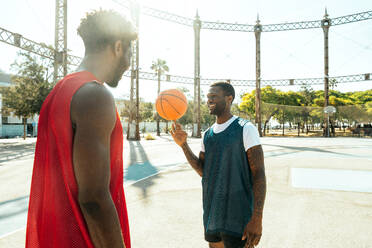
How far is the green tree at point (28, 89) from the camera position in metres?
24.1

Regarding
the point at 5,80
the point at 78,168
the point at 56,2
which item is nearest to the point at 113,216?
the point at 78,168

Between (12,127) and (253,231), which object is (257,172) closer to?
(253,231)

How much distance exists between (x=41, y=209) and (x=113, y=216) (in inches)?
13.3

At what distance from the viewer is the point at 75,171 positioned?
1.01m

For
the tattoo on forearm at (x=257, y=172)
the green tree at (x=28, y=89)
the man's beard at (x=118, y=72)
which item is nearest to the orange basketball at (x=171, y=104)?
the tattoo on forearm at (x=257, y=172)

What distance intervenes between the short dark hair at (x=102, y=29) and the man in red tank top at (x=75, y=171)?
17 cm

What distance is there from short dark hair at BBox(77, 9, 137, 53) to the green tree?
1026 inches

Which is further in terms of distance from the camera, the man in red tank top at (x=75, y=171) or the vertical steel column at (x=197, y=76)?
the vertical steel column at (x=197, y=76)

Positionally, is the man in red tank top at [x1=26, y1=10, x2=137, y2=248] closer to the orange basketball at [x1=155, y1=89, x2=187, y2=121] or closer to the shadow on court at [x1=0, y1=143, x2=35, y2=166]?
the orange basketball at [x1=155, y1=89, x2=187, y2=121]

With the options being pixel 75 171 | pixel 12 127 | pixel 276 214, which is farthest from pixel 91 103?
pixel 12 127

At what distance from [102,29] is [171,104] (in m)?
2.46

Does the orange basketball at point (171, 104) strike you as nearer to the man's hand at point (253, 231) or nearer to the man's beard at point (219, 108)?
the man's beard at point (219, 108)

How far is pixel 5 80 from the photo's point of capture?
50375mm

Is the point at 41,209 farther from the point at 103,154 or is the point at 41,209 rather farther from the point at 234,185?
the point at 234,185
